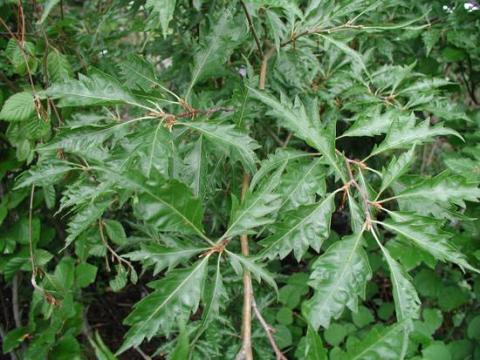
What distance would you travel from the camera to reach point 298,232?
805 mm

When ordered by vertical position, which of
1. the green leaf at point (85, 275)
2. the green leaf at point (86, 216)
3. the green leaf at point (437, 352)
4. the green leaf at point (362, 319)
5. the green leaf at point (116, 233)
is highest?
the green leaf at point (86, 216)

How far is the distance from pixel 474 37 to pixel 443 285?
872mm

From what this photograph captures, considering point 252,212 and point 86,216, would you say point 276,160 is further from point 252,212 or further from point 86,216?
point 86,216

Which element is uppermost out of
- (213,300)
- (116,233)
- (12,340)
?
(213,300)

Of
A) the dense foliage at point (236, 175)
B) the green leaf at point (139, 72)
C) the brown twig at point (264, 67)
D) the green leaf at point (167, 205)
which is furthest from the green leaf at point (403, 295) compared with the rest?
the green leaf at point (139, 72)

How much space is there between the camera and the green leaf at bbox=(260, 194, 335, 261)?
798mm

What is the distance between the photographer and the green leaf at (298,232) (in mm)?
798

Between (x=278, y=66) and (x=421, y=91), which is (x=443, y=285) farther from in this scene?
(x=278, y=66)

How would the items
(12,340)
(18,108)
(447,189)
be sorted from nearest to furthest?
(447,189), (18,108), (12,340)

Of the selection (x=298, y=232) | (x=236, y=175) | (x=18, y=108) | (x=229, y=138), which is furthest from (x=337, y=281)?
(x=18, y=108)

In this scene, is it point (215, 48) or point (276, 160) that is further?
point (215, 48)

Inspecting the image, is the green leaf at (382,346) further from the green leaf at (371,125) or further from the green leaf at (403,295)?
the green leaf at (371,125)

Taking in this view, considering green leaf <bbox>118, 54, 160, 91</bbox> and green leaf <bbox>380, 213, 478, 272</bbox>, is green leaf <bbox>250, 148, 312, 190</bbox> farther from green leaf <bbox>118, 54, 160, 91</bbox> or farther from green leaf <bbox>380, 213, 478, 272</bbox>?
green leaf <bbox>118, 54, 160, 91</bbox>

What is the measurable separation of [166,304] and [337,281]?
0.89 ft
